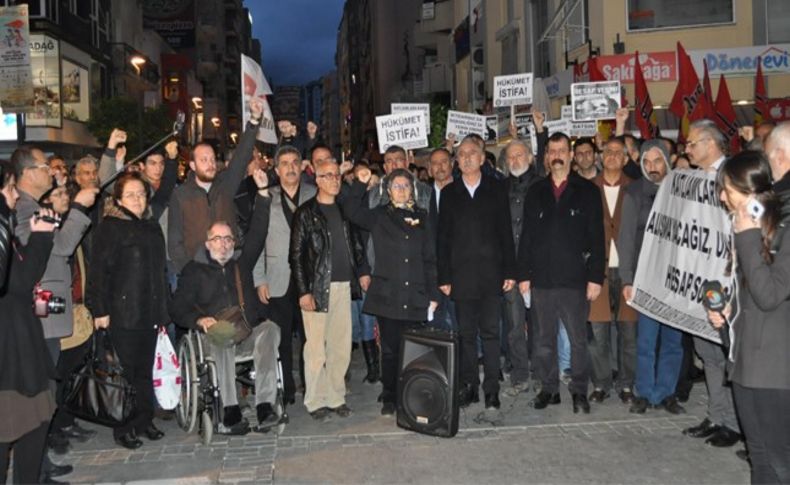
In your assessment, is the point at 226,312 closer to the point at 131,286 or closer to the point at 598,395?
the point at 131,286

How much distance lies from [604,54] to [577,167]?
558 inches

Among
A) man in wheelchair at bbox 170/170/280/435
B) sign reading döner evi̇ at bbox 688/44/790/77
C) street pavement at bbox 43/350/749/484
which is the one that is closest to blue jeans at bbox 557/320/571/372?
street pavement at bbox 43/350/749/484

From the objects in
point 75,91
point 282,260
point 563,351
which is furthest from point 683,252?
point 75,91

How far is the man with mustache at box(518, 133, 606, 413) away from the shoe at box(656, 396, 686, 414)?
2.30 feet

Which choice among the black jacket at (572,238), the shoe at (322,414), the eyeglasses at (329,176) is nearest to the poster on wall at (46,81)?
the eyeglasses at (329,176)

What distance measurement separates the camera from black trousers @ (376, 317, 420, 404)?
7562 mm

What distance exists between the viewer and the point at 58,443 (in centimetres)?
670

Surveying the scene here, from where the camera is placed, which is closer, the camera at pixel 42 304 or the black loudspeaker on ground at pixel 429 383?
the camera at pixel 42 304

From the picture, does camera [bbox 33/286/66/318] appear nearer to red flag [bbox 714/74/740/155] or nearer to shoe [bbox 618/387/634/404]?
shoe [bbox 618/387/634/404]

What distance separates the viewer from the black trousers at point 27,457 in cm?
497

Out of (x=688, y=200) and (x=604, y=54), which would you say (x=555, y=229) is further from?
(x=604, y=54)

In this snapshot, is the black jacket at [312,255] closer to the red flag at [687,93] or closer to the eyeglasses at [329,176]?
the eyeglasses at [329,176]

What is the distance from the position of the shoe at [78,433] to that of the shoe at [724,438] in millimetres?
5313

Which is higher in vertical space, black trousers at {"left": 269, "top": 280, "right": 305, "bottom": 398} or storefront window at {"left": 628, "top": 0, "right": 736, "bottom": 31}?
storefront window at {"left": 628, "top": 0, "right": 736, "bottom": 31}
